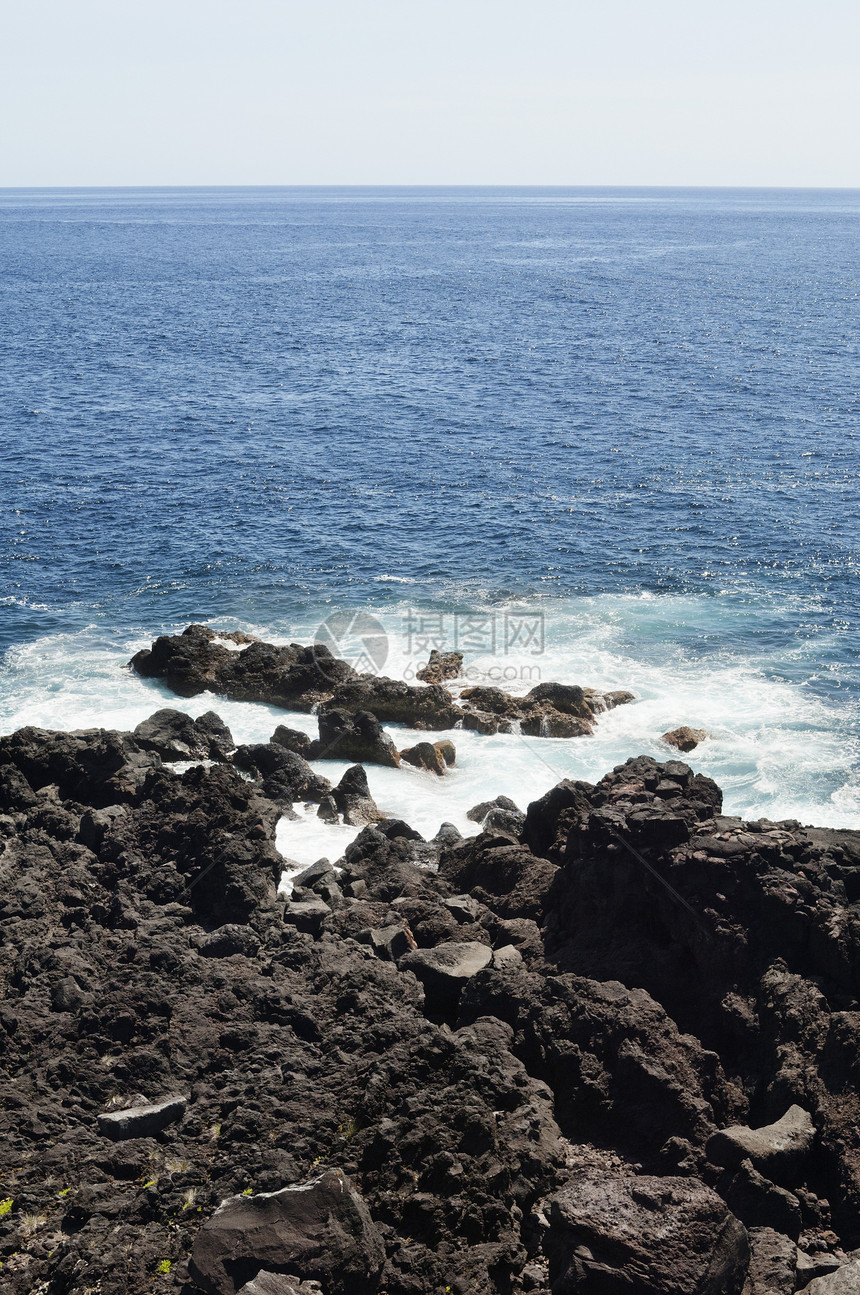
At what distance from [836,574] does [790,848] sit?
3076 centimetres

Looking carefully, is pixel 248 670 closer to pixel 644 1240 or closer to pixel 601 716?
pixel 601 716

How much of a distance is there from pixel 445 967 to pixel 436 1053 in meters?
2.71

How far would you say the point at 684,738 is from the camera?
32781 millimetres

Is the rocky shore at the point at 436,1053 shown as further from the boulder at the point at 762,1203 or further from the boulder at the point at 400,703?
the boulder at the point at 400,703

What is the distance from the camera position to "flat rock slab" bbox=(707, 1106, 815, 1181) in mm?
13945

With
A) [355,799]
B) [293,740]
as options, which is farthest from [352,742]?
[355,799]

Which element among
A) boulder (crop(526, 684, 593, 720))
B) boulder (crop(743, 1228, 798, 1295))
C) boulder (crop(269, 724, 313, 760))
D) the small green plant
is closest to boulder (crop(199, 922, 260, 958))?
the small green plant

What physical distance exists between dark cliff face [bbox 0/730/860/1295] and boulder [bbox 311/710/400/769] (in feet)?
29.6

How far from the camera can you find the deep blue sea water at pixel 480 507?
36938 mm

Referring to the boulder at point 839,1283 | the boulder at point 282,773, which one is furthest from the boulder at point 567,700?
the boulder at point 839,1283

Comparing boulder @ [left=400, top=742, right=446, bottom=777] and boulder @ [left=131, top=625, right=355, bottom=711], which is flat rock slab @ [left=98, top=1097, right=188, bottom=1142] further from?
boulder @ [left=131, top=625, right=355, bottom=711]

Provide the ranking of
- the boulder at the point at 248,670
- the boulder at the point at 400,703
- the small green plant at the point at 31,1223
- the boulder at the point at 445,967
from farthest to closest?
the boulder at the point at 248,670 < the boulder at the point at 400,703 < the boulder at the point at 445,967 < the small green plant at the point at 31,1223

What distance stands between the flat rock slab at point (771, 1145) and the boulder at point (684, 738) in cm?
1862

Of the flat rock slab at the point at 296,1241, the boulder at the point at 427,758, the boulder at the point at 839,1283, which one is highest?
the flat rock slab at the point at 296,1241
